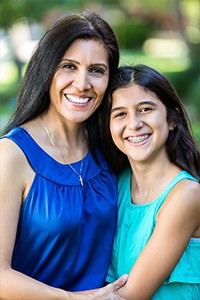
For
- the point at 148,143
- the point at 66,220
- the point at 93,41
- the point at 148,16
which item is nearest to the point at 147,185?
the point at 148,143

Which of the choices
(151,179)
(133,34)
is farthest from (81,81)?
(133,34)

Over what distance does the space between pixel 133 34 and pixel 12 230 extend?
59.3 ft

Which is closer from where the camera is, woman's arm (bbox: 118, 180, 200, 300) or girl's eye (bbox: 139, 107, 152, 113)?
woman's arm (bbox: 118, 180, 200, 300)

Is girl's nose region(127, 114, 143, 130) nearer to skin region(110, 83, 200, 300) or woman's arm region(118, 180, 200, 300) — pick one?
skin region(110, 83, 200, 300)

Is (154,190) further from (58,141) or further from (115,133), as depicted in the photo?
(58,141)

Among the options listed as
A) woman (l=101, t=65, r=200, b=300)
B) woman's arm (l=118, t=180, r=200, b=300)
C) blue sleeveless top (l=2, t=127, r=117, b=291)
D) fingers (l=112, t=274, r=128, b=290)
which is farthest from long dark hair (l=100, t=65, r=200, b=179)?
fingers (l=112, t=274, r=128, b=290)

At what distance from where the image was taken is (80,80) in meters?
3.19

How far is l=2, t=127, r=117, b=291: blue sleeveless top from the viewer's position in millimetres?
3064

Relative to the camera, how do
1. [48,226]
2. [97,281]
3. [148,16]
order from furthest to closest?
[148,16] < [97,281] < [48,226]

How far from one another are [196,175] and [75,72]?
714 millimetres

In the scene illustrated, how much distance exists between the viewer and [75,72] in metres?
3.21

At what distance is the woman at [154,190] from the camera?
306cm

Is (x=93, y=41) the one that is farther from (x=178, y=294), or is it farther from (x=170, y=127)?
(x=178, y=294)

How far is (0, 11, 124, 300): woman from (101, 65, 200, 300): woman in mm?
81
